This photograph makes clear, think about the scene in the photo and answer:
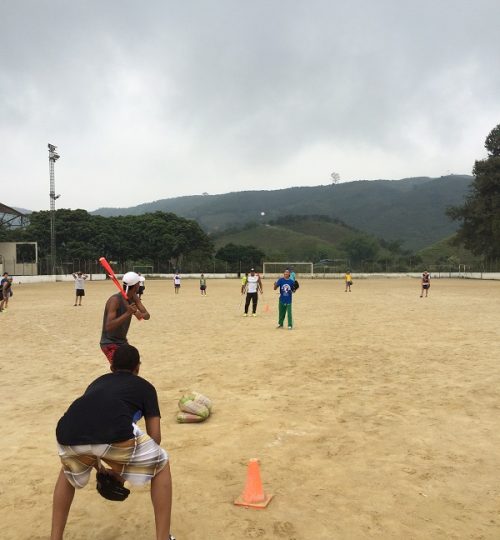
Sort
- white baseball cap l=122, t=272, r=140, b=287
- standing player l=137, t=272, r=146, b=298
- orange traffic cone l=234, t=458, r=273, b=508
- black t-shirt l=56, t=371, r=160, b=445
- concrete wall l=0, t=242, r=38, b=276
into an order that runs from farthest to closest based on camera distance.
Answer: concrete wall l=0, t=242, r=38, b=276 < standing player l=137, t=272, r=146, b=298 < white baseball cap l=122, t=272, r=140, b=287 < orange traffic cone l=234, t=458, r=273, b=508 < black t-shirt l=56, t=371, r=160, b=445

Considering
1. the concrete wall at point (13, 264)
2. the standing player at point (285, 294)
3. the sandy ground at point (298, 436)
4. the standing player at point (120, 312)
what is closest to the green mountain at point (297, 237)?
the concrete wall at point (13, 264)

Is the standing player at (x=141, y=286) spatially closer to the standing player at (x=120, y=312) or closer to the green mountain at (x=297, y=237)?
the standing player at (x=120, y=312)

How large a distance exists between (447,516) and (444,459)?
1.15m

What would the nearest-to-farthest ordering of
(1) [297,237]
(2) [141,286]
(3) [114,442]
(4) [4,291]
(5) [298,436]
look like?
(3) [114,442] < (5) [298,436] < (4) [4,291] < (2) [141,286] < (1) [297,237]

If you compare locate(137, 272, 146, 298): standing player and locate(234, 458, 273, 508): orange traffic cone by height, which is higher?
locate(137, 272, 146, 298): standing player

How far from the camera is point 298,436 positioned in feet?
18.0

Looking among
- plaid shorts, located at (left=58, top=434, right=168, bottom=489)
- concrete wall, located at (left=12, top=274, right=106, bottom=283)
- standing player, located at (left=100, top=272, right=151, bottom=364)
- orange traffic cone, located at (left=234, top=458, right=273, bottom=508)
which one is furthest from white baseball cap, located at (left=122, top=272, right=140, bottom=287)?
concrete wall, located at (left=12, top=274, right=106, bottom=283)

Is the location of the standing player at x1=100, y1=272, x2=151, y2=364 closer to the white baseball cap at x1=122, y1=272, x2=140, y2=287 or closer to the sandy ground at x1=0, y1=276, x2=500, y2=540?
the white baseball cap at x1=122, y1=272, x2=140, y2=287

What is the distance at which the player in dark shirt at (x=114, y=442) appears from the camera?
Result: 2932 millimetres

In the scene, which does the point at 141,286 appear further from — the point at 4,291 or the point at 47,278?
the point at 47,278

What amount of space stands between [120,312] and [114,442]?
9.20ft

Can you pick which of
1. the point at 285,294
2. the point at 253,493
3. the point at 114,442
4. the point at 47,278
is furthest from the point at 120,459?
the point at 47,278

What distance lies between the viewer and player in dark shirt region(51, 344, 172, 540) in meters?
2.93

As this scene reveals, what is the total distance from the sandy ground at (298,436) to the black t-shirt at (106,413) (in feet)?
3.70
